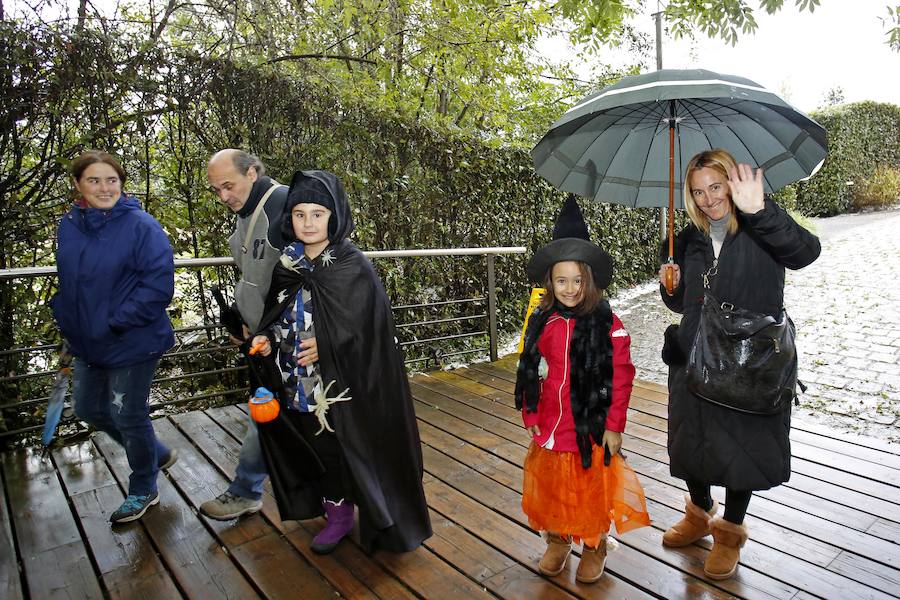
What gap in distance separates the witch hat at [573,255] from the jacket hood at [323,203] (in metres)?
0.71

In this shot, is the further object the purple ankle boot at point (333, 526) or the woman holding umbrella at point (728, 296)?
the purple ankle boot at point (333, 526)

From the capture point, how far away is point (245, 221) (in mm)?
2488

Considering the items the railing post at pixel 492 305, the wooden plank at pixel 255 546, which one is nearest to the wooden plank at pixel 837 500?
the wooden plank at pixel 255 546

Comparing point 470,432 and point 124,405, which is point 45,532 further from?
point 470,432

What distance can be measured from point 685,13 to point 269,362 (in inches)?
127

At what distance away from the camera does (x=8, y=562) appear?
2303 mm

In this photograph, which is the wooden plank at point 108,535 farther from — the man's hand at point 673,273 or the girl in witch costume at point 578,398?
the man's hand at point 673,273

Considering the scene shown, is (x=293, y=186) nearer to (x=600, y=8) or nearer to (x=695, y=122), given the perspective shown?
(x=695, y=122)

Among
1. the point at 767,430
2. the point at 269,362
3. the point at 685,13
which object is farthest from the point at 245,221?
the point at 685,13

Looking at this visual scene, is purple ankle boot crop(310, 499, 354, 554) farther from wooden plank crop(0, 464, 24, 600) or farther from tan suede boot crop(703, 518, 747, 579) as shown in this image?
tan suede boot crop(703, 518, 747, 579)

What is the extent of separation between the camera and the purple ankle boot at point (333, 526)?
2.35 m

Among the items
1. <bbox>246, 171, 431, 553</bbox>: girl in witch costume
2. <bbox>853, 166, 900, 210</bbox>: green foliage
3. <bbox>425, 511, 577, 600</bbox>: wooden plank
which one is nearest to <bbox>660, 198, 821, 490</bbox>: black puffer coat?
<bbox>425, 511, 577, 600</bbox>: wooden plank

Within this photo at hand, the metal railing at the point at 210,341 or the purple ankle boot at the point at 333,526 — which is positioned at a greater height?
the metal railing at the point at 210,341

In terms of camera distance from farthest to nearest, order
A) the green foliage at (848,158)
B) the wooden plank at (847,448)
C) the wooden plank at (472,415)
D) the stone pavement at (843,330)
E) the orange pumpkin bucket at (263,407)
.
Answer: the green foliage at (848,158)
the stone pavement at (843,330)
the wooden plank at (472,415)
the wooden plank at (847,448)
the orange pumpkin bucket at (263,407)
